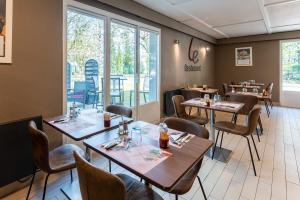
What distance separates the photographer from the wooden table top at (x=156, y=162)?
1013 millimetres

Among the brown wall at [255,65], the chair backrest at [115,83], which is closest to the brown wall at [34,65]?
the chair backrest at [115,83]

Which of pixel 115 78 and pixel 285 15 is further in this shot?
pixel 285 15

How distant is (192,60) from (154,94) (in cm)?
232

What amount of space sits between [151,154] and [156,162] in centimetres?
11

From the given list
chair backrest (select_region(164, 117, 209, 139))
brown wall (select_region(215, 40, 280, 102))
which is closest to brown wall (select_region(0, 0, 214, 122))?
chair backrest (select_region(164, 117, 209, 139))

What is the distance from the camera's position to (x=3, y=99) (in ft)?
6.50

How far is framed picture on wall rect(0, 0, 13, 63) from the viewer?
1910mm

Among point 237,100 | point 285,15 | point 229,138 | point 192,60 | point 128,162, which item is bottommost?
point 229,138

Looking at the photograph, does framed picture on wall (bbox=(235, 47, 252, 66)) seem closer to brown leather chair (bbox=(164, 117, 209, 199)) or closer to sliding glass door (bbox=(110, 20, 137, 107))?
sliding glass door (bbox=(110, 20, 137, 107))

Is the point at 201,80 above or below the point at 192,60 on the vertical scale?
below

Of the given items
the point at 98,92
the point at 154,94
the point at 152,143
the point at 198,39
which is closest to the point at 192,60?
the point at 198,39

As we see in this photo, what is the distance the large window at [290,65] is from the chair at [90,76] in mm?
6834

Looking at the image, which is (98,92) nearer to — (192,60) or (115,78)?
(115,78)

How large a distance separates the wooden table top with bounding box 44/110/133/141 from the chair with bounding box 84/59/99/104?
2.82ft
